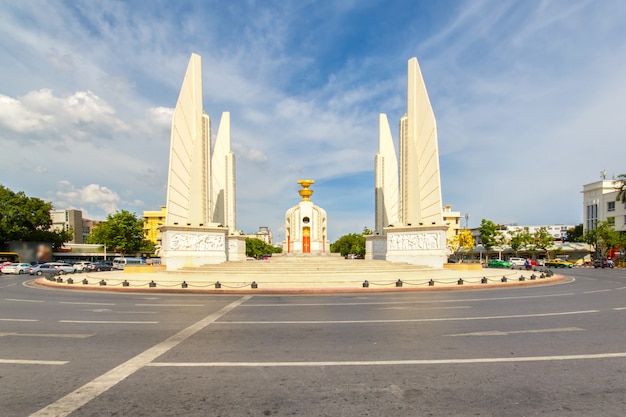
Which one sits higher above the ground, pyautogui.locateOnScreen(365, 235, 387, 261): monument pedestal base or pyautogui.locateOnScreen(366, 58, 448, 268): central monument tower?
pyautogui.locateOnScreen(366, 58, 448, 268): central monument tower

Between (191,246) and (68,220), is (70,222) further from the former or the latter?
(191,246)

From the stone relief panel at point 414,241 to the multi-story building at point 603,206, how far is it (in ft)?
139

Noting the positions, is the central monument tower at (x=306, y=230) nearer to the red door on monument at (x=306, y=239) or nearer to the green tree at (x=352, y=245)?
the red door on monument at (x=306, y=239)

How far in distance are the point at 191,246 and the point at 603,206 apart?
214 feet

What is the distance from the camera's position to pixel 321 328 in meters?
8.26

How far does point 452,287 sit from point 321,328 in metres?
11.3

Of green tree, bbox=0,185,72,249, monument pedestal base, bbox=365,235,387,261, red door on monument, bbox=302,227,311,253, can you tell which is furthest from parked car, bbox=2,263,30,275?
monument pedestal base, bbox=365,235,387,261

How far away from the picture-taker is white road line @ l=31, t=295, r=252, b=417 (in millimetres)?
4012

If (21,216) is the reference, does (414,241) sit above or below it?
below

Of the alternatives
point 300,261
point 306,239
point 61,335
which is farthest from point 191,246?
point 61,335

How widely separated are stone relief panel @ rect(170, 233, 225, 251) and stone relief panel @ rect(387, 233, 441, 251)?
12.9 meters

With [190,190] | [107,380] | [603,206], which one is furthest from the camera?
[603,206]

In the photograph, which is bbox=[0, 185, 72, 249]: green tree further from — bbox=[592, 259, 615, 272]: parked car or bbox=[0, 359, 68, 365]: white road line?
bbox=[592, 259, 615, 272]: parked car

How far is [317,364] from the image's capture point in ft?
18.2
